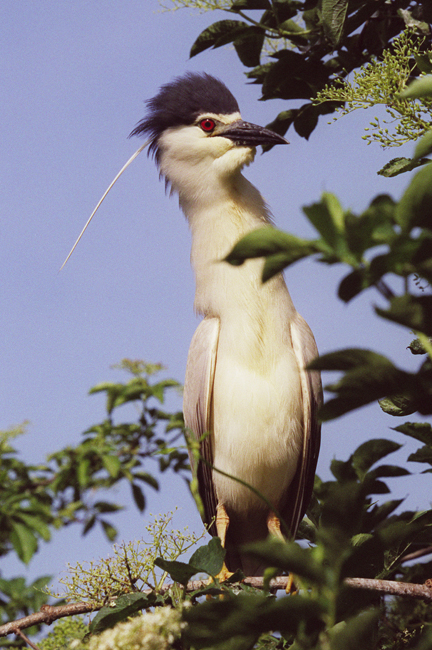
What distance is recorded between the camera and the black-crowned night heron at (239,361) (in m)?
2.81

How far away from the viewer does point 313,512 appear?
2.48 metres

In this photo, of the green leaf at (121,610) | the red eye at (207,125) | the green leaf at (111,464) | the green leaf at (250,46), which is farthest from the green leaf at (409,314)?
the green leaf at (111,464)

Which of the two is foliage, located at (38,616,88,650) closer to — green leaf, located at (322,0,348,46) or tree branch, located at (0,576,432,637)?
tree branch, located at (0,576,432,637)

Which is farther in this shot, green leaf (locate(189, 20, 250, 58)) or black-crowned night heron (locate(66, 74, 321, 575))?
black-crowned night heron (locate(66, 74, 321, 575))

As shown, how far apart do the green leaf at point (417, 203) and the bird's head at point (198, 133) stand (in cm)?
245

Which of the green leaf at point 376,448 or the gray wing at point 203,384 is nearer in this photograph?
the green leaf at point 376,448

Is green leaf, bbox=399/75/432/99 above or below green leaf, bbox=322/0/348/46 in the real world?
below

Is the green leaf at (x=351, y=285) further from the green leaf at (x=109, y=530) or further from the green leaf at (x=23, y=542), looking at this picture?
the green leaf at (x=109, y=530)

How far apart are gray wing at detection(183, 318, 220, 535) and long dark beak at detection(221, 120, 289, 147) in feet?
3.31

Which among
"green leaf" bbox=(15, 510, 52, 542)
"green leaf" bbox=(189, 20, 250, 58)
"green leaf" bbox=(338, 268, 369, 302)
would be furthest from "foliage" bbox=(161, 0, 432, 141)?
"green leaf" bbox=(15, 510, 52, 542)

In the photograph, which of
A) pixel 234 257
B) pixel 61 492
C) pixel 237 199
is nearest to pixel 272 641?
pixel 234 257

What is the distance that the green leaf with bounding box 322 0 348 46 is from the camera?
2225 mm

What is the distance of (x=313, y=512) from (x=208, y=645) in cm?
174

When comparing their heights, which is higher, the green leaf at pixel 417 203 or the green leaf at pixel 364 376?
the green leaf at pixel 417 203
